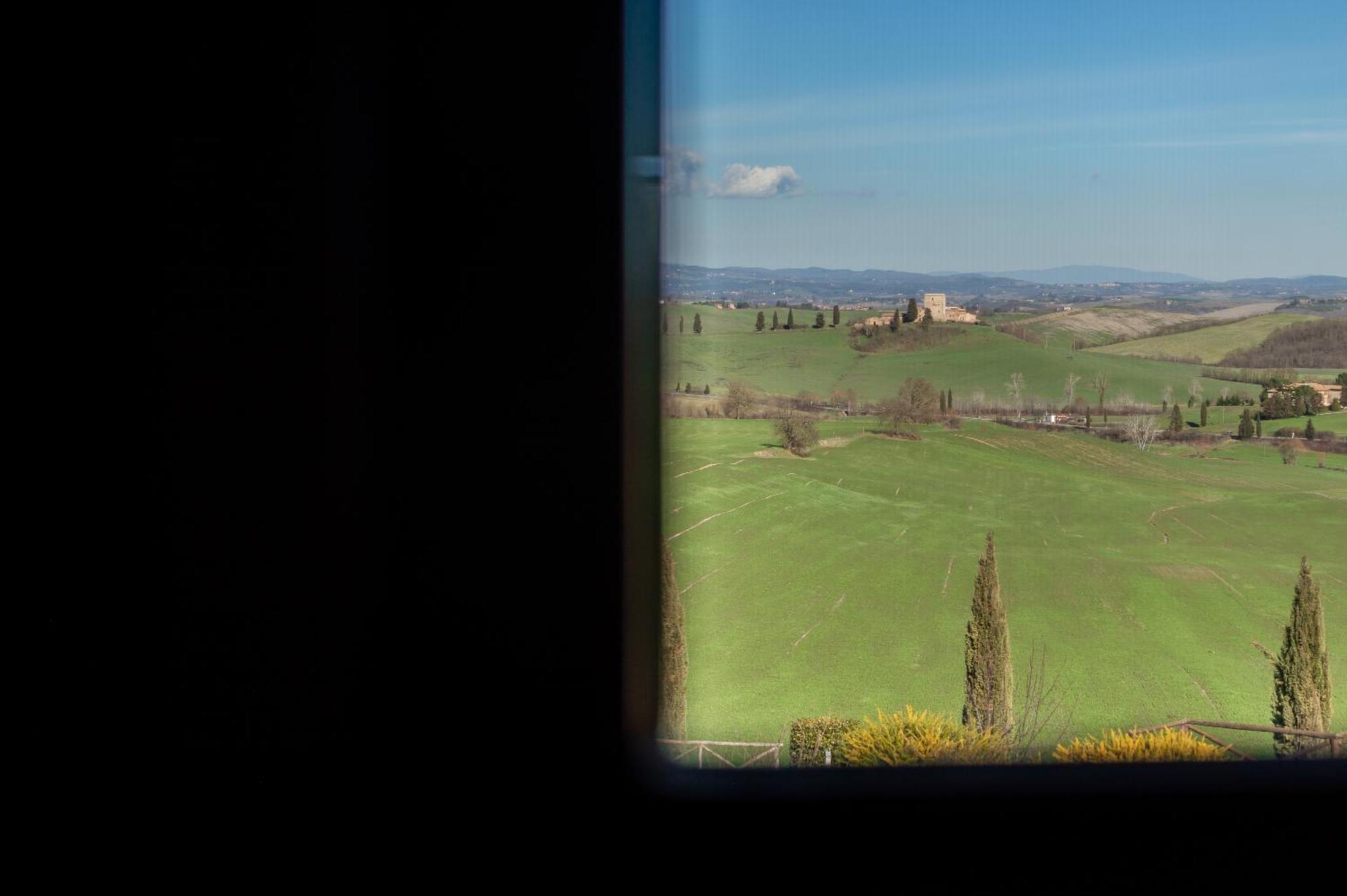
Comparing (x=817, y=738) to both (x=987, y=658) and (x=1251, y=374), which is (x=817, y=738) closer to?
(x=987, y=658)

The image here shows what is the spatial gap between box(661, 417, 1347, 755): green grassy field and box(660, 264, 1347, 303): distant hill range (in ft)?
1.12

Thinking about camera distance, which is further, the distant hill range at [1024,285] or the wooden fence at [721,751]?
the distant hill range at [1024,285]

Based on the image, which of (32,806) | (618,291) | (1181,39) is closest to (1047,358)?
(1181,39)

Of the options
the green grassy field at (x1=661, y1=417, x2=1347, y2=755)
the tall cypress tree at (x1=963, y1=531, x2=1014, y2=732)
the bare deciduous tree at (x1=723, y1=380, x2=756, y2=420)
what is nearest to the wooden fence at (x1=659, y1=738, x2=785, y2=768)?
the green grassy field at (x1=661, y1=417, x2=1347, y2=755)

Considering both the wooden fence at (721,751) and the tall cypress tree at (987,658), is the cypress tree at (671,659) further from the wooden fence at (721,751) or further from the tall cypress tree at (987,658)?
the tall cypress tree at (987,658)

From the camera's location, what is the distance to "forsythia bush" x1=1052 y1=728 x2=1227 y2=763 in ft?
7.25

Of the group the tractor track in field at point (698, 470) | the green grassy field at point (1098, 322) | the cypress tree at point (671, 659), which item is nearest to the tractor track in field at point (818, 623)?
the cypress tree at point (671, 659)

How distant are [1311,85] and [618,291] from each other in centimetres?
184

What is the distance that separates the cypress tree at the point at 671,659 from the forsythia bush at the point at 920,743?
15.1 inches

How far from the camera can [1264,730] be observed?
2230mm

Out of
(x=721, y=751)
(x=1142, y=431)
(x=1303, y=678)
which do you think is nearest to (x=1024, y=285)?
(x=1142, y=431)

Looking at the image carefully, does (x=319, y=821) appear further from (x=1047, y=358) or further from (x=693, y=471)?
(x=1047, y=358)

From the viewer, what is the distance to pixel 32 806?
1.64m

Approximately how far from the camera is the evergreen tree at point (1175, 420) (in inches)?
95.0
